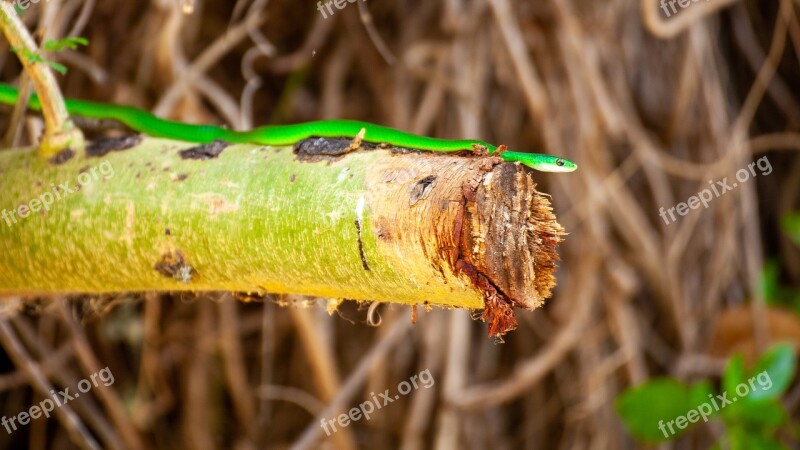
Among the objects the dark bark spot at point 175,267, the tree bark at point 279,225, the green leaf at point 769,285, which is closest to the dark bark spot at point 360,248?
the tree bark at point 279,225

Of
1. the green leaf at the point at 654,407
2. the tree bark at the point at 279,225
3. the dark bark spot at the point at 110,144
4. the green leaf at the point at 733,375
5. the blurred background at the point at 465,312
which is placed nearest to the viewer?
the tree bark at the point at 279,225

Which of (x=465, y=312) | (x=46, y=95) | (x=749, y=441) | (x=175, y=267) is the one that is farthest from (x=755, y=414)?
(x=46, y=95)

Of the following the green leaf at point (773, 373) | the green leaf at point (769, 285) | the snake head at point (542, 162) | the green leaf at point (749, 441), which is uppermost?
the green leaf at point (769, 285)

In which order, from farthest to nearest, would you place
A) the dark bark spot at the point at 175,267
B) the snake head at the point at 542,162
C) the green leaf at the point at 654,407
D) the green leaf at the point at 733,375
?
the green leaf at the point at 654,407
the green leaf at the point at 733,375
the snake head at the point at 542,162
the dark bark spot at the point at 175,267

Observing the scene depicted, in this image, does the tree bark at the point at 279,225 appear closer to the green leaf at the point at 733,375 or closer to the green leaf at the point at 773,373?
the green leaf at the point at 733,375

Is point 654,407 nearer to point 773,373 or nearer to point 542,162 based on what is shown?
point 773,373

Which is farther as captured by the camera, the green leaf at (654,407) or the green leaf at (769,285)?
the green leaf at (769,285)
